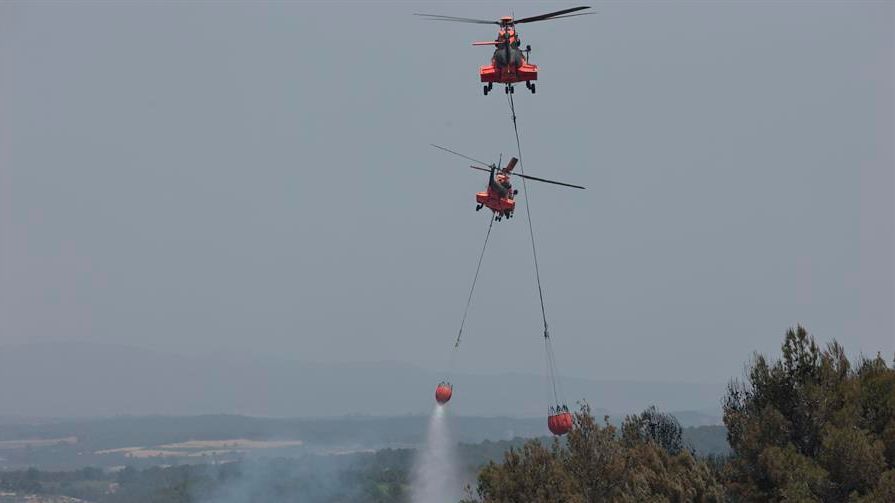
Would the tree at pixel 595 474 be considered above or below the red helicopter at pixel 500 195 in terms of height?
below

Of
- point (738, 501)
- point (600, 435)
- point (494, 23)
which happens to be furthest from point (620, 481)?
point (494, 23)

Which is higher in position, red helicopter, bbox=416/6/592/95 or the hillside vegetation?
red helicopter, bbox=416/6/592/95

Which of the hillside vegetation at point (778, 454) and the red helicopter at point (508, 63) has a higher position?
the red helicopter at point (508, 63)

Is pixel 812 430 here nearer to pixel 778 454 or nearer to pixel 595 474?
pixel 778 454

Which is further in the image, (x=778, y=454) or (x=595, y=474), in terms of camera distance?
(x=595, y=474)

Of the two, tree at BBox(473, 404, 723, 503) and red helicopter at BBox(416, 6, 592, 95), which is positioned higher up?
red helicopter at BBox(416, 6, 592, 95)

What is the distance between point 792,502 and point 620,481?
12.3 metres

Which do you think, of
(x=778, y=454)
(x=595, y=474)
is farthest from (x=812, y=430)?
(x=595, y=474)

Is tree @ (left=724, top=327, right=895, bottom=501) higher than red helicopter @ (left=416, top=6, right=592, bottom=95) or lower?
lower

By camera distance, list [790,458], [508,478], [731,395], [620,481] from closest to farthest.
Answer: [790,458], [620,481], [508,478], [731,395]

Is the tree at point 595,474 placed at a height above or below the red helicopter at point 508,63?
below

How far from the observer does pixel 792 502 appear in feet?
162

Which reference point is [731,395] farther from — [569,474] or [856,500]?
[856,500]

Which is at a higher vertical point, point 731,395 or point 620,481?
Result: point 731,395
